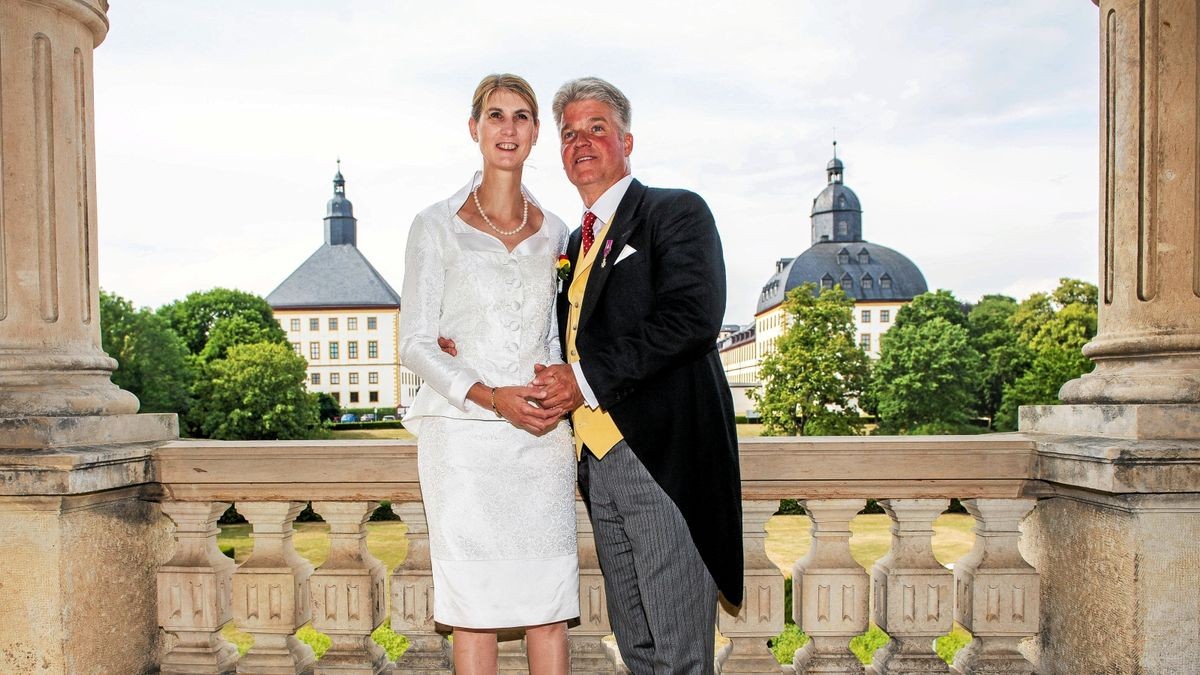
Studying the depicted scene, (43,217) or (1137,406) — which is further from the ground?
(43,217)

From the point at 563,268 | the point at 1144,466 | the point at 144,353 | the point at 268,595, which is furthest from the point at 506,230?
the point at 144,353

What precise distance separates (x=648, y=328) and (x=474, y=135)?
35.8 inches

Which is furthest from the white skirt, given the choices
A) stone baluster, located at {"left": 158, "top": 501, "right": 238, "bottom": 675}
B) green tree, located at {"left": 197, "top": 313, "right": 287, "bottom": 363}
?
green tree, located at {"left": 197, "top": 313, "right": 287, "bottom": 363}

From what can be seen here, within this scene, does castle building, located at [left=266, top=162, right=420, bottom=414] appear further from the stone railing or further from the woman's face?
the woman's face

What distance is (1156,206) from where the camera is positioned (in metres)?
2.97

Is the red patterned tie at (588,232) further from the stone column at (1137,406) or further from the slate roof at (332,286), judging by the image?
the slate roof at (332,286)

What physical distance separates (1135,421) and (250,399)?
4424cm

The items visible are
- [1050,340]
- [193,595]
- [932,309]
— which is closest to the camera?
[193,595]

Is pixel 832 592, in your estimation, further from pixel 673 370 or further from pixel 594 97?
pixel 594 97

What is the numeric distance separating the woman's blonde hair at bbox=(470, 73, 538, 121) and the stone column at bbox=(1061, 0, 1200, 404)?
2144 millimetres

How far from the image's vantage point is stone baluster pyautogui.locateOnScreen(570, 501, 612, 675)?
3227 millimetres

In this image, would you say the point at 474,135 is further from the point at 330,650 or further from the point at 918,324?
the point at 918,324

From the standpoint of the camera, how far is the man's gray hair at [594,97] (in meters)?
2.50

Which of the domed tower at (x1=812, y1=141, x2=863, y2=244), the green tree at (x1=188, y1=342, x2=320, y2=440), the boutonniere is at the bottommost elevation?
the green tree at (x1=188, y1=342, x2=320, y2=440)
